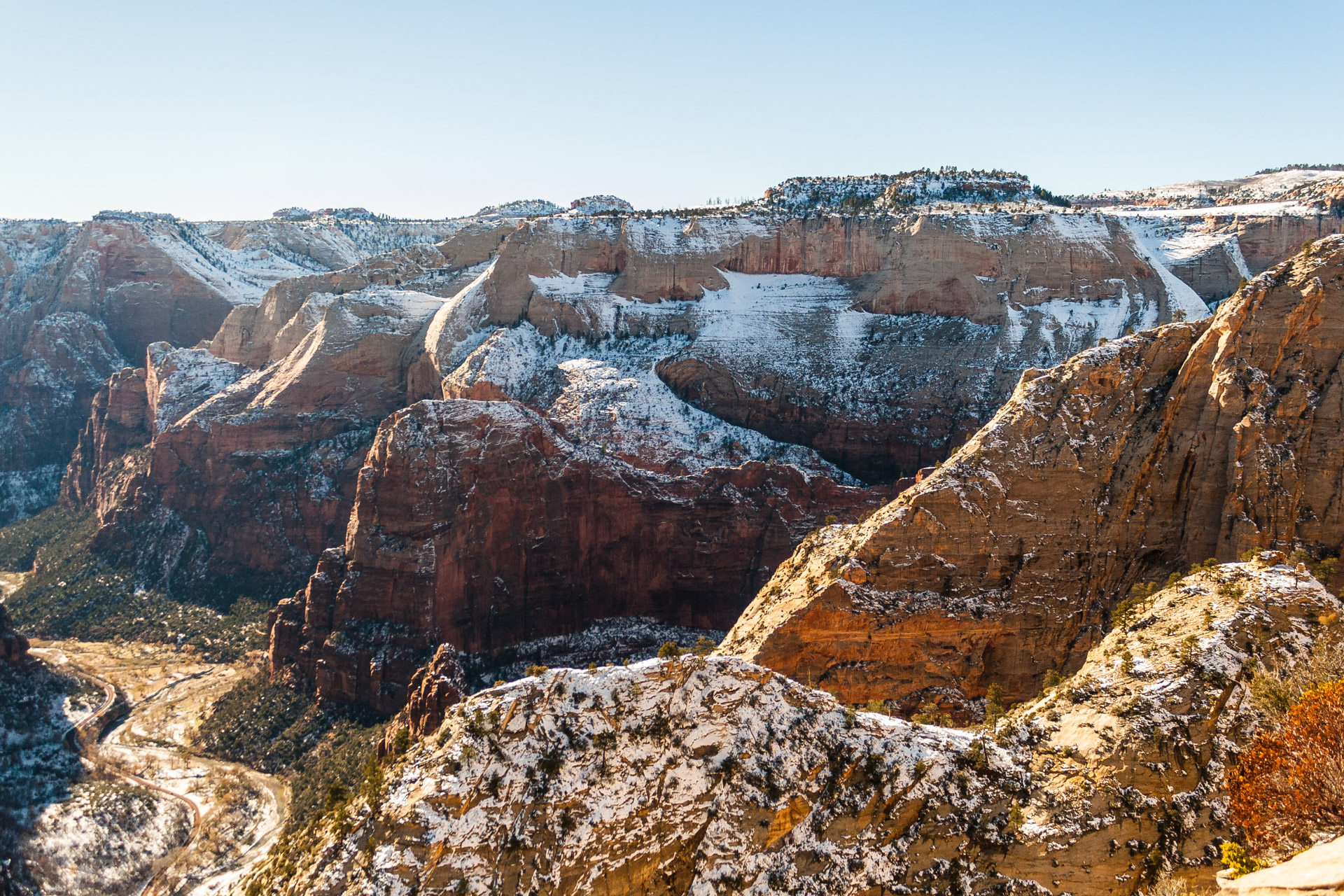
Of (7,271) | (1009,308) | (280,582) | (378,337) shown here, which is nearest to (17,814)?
(280,582)

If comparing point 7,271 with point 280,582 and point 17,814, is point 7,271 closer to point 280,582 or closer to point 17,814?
point 280,582

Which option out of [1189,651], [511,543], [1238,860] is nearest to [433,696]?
[511,543]

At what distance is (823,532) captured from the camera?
2007 inches

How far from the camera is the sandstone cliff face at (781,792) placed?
24.4 metres

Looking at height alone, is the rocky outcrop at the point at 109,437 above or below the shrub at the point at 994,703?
below

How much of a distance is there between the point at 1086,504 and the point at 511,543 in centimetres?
4927

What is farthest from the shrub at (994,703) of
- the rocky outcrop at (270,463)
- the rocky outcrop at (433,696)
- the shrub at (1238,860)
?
the rocky outcrop at (270,463)

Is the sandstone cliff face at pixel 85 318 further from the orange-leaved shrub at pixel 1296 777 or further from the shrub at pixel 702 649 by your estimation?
the orange-leaved shrub at pixel 1296 777

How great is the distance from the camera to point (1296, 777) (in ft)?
75.0

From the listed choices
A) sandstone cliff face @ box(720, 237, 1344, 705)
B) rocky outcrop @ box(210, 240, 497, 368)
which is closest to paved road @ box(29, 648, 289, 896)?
sandstone cliff face @ box(720, 237, 1344, 705)

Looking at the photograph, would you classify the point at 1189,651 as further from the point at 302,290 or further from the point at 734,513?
the point at 302,290

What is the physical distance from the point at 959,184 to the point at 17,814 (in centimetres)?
12571

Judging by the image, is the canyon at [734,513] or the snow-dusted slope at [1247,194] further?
the snow-dusted slope at [1247,194]

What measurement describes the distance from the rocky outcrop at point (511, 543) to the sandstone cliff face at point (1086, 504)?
128ft
